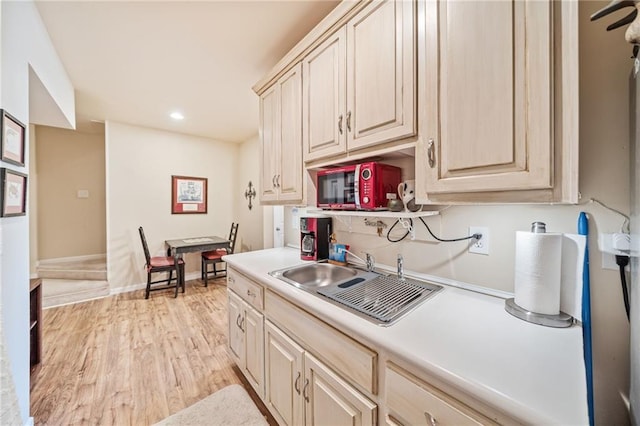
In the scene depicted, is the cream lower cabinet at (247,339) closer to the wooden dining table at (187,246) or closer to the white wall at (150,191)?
the wooden dining table at (187,246)

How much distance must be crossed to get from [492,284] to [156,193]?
15.2ft

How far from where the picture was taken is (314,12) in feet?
5.30

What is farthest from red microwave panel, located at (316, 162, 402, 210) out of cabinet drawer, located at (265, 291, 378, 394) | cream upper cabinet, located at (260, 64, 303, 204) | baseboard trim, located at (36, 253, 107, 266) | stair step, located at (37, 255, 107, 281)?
baseboard trim, located at (36, 253, 107, 266)

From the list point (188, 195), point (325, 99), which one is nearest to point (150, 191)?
point (188, 195)

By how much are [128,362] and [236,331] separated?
3.63 ft

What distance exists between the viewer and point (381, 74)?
1210 millimetres

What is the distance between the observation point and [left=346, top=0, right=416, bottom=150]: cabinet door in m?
1.10

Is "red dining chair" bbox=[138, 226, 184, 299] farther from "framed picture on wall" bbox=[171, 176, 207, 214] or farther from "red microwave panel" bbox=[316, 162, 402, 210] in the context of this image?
"red microwave panel" bbox=[316, 162, 402, 210]

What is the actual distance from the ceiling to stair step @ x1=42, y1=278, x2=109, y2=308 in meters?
2.49

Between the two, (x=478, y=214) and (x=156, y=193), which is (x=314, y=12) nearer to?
(x=478, y=214)

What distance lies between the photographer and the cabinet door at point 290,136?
1.76m

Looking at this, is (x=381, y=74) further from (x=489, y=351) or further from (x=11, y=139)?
(x=11, y=139)

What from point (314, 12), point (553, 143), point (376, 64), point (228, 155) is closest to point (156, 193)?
point (228, 155)

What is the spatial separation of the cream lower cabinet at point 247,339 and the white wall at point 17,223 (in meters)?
1.07
